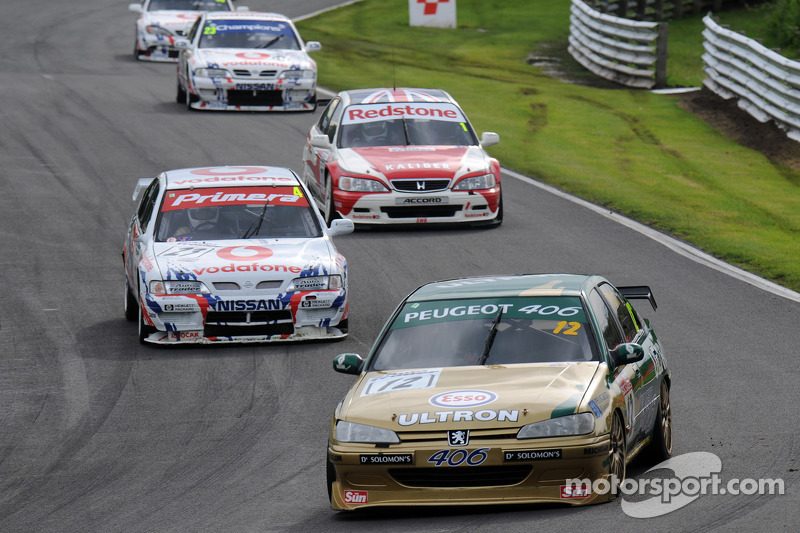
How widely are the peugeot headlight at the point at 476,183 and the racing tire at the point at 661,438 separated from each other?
9.66m

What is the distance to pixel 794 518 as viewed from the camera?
824cm

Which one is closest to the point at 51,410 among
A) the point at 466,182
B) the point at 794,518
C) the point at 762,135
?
the point at 794,518

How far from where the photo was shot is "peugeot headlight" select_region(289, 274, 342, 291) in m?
14.4

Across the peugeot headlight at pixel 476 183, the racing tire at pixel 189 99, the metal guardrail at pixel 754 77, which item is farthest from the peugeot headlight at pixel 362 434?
the racing tire at pixel 189 99

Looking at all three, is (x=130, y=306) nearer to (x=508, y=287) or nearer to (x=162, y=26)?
(x=508, y=287)

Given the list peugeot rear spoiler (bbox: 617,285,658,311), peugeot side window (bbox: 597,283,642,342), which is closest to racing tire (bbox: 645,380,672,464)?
peugeot side window (bbox: 597,283,642,342)

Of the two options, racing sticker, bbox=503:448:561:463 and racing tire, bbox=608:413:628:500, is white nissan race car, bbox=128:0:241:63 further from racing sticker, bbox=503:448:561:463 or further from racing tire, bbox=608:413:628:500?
racing sticker, bbox=503:448:561:463

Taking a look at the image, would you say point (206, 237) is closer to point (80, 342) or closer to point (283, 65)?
point (80, 342)

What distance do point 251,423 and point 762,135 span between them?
17856mm

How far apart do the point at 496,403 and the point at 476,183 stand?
11320 millimetres

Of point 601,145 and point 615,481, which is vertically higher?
point 615,481

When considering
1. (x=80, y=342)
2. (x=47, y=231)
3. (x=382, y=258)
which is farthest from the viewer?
(x=47, y=231)

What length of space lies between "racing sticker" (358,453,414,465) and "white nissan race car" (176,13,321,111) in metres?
20.0

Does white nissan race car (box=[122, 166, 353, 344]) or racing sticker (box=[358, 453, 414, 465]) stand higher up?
racing sticker (box=[358, 453, 414, 465])
